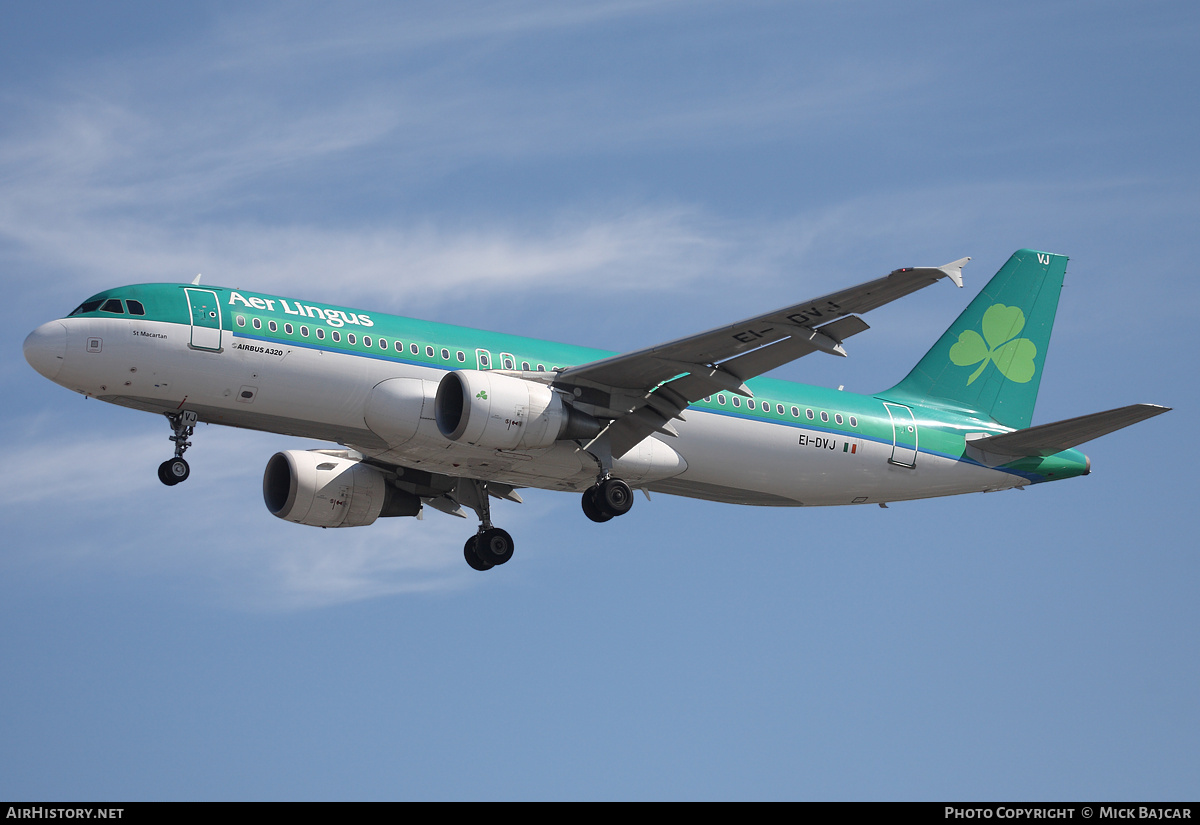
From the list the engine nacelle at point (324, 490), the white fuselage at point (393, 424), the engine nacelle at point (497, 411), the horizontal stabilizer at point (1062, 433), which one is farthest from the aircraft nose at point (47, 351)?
the horizontal stabilizer at point (1062, 433)

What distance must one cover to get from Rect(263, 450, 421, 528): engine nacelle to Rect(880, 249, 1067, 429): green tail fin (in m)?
13.9

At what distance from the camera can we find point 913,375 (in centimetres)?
3956

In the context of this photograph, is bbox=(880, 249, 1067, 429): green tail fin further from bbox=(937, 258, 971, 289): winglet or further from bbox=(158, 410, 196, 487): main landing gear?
bbox=(158, 410, 196, 487): main landing gear

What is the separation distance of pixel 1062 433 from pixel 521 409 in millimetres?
14057

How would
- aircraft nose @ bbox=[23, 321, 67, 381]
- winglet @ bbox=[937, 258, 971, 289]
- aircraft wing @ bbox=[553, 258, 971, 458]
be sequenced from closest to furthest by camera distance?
winglet @ bbox=[937, 258, 971, 289], aircraft wing @ bbox=[553, 258, 971, 458], aircraft nose @ bbox=[23, 321, 67, 381]

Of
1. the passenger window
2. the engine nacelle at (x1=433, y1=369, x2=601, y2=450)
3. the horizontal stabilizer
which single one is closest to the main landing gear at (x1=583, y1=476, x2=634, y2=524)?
the engine nacelle at (x1=433, y1=369, x2=601, y2=450)

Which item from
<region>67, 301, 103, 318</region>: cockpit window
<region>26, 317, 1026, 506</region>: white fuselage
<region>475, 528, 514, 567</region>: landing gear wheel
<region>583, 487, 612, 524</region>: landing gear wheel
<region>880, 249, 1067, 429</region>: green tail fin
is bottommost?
<region>583, 487, 612, 524</region>: landing gear wheel

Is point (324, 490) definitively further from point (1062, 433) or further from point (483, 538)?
point (1062, 433)

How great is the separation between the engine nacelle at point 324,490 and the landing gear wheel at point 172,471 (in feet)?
19.0

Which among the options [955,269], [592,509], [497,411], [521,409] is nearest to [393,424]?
[497,411]

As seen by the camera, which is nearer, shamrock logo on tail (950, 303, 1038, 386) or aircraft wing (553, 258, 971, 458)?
aircraft wing (553, 258, 971, 458)

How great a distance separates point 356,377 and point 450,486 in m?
7.41

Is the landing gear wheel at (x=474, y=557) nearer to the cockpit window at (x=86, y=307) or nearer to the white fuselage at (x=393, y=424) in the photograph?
the white fuselage at (x=393, y=424)

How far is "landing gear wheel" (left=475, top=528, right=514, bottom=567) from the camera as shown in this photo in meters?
36.7
